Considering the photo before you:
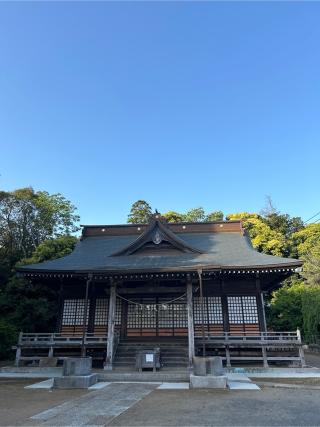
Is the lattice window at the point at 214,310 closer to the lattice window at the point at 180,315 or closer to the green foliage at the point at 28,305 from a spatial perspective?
the lattice window at the point at 180,315

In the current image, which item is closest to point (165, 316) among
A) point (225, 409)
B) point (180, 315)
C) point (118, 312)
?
point (180, 315)

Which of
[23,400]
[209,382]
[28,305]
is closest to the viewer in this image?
[23,400]

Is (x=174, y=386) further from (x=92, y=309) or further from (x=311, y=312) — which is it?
(x=311, y=312)

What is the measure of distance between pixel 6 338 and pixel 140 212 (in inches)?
1534

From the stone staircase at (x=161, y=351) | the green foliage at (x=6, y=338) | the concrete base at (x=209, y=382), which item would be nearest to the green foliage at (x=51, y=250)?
the green foliage at (x=6, y=338)

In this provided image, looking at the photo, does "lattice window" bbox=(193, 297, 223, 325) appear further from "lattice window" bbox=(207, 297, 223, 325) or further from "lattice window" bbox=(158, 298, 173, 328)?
"lattice window" bbox=(158, 298, 173, 328)

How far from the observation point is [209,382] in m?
11.3

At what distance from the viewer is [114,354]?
1633 cm

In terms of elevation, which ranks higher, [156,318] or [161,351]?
[156,318]

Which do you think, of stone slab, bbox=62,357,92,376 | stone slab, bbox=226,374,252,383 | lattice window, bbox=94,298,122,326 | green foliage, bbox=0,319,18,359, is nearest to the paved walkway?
stone slab, bbox=62,357,92,376

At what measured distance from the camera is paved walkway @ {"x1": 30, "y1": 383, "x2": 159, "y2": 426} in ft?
23.1

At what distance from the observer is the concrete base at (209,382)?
1126 cm

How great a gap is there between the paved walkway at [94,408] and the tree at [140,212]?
4519 cm

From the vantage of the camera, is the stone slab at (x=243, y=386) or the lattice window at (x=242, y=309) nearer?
the stone slab at (x=243, y=386)
